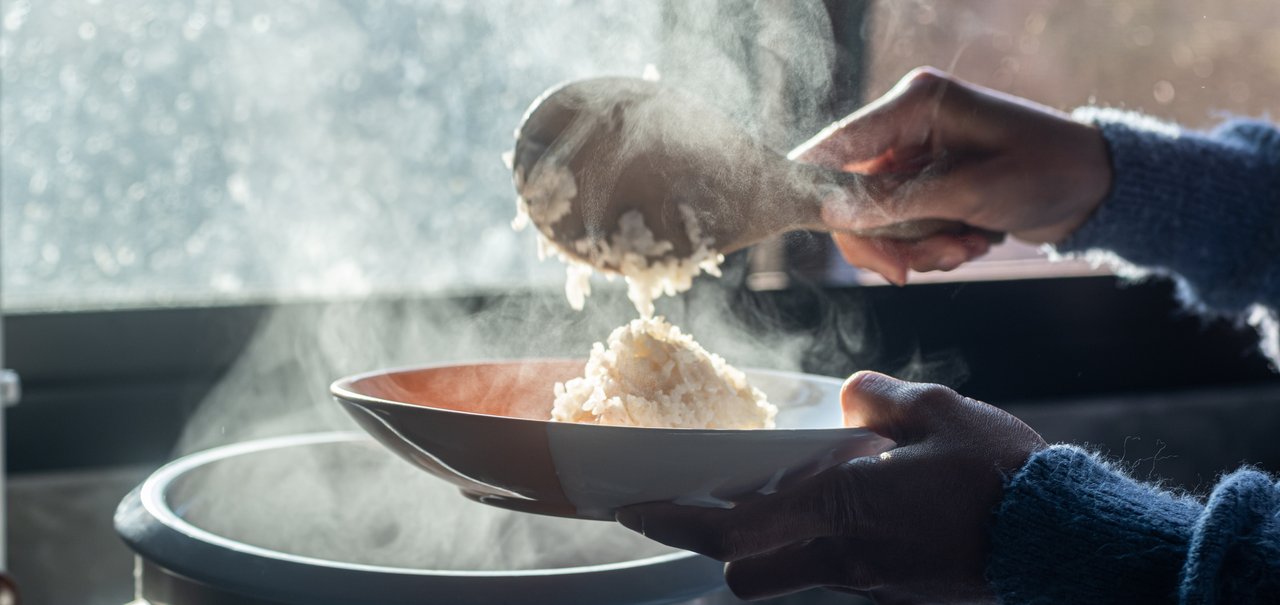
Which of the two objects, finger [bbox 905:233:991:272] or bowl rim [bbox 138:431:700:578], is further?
finger [bbox 905:233:991:272]

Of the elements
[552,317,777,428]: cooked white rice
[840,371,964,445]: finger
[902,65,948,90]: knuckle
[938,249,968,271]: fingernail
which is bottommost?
[552,317,777,428]: cooked white rice

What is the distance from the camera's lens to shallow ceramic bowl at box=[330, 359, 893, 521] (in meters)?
0.54

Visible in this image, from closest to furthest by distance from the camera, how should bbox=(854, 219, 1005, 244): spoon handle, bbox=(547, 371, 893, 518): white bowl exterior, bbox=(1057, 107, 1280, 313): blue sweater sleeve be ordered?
bbox=(547, 371, 893, 518): white bowl exterior < bbox=(854, 219, 1005, 244): spoon handle < bbox=(1057, 107, 1280, 313): blue sweater sleeve

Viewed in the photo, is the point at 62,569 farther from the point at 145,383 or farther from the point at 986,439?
the point at 986,439

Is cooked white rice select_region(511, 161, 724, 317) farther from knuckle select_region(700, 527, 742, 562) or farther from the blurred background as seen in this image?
the blurred background

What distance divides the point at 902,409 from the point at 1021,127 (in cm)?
51

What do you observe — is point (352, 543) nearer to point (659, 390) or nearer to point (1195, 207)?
point (659, 390)

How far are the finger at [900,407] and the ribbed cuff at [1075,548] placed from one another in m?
0.06

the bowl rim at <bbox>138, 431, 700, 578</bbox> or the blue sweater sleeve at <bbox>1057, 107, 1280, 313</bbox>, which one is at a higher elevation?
the blue sweater sleeve at <bbox>1057, 107, 1280, 313</bbox>

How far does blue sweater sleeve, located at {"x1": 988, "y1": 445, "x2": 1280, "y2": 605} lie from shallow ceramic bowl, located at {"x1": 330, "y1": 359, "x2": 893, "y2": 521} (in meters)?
0.10

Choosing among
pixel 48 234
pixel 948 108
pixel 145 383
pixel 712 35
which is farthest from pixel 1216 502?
pixel 48 234

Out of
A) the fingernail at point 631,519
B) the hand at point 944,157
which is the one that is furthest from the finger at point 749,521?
the hand at point 944,157

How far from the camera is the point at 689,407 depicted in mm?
741

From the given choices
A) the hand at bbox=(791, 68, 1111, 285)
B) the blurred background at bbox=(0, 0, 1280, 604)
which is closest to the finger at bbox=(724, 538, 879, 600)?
the hand at bbox=(791, 68, 1111, 285)
